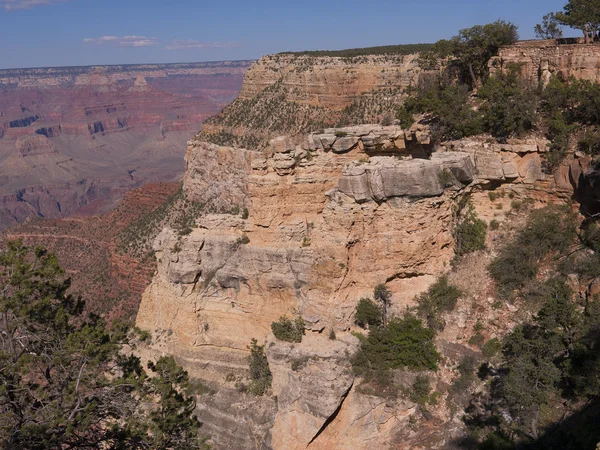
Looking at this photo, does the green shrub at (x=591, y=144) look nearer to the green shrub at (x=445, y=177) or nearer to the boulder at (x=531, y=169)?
the boulder at (x=531, y=169)

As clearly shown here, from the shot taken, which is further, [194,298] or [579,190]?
[194,298]

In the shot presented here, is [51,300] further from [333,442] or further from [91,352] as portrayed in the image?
[333,442]

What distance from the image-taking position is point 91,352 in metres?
13.6

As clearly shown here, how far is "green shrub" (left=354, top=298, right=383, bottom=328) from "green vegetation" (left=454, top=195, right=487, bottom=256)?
14.1ft

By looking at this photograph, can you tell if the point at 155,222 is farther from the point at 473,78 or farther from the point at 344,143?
the point at 473,78

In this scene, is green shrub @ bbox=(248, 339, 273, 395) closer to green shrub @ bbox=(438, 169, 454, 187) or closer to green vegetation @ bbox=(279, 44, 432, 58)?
green shrub @ bbox=(438, 169, 454, 187)

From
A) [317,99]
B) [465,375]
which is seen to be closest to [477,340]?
[465,375]

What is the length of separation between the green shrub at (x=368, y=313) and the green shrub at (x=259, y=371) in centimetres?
418

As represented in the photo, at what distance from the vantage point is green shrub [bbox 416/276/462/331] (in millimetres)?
20172

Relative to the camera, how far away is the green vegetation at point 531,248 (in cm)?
2000

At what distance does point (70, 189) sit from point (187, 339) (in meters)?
160

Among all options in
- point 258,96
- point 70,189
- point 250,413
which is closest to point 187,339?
point 250,413

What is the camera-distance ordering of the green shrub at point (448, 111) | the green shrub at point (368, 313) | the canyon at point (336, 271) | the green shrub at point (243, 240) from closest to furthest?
the canyon at point (336, 271) < the green shrub at point (368, 313) < the green shrub at point (243, 240) < the green shrub at point (448, 111)

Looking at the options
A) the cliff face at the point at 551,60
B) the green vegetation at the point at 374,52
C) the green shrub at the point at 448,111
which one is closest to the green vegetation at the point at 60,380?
the green shrub at the point at 448,111
